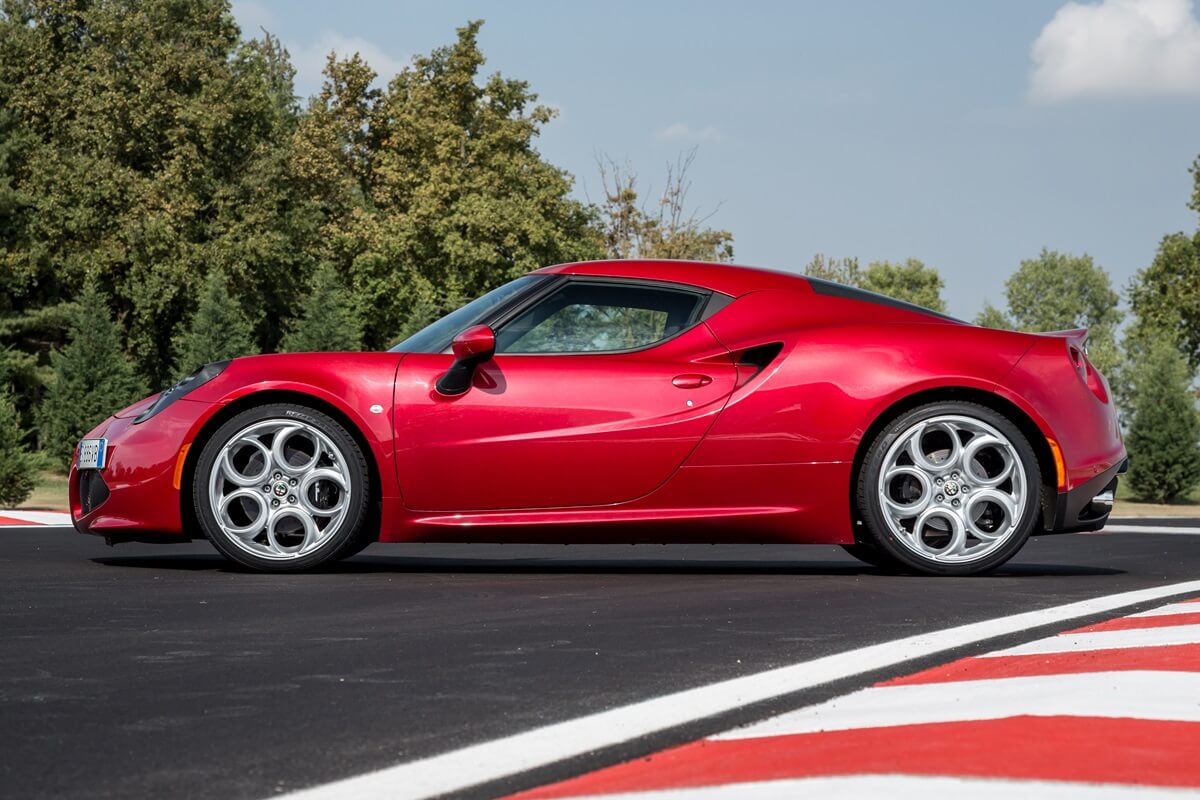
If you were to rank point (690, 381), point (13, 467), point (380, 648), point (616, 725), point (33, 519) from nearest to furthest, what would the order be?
1. point (616, 725)
2. point (380, 648)
3. point (690, 381)
4. point (33, 519)
5. point (13, 467)

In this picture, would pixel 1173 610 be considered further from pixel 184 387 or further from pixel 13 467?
pixel 13 467

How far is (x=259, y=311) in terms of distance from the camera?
162ft

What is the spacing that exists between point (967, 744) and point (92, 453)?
17.5 feet

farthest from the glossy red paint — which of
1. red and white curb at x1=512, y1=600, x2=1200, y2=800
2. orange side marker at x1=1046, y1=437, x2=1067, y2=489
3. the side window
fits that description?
red and white curb at x1=512, y1=600, x2=1200, y2=800

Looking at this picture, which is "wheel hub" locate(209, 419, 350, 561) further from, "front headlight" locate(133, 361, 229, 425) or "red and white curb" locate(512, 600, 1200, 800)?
"red and white curb" locate(512, 600, 1200, 800)

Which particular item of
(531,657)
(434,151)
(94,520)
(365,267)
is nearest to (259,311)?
(365,267)

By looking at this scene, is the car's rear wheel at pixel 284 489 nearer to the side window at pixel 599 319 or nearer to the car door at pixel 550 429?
the car door at pixel 550 429

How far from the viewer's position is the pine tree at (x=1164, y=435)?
44.0 m

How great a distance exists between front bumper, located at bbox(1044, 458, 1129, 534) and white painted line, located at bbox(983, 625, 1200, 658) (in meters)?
1.94

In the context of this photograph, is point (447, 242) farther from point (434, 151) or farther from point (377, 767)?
point (377, 767)

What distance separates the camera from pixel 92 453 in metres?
7.54

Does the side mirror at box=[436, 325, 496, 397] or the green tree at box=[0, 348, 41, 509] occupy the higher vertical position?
the side mirror at box=[436, 325, 496, 397]

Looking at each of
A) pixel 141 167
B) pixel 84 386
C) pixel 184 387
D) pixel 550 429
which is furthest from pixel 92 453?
pixel 141 167

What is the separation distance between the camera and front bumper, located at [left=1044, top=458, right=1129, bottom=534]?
725cm
